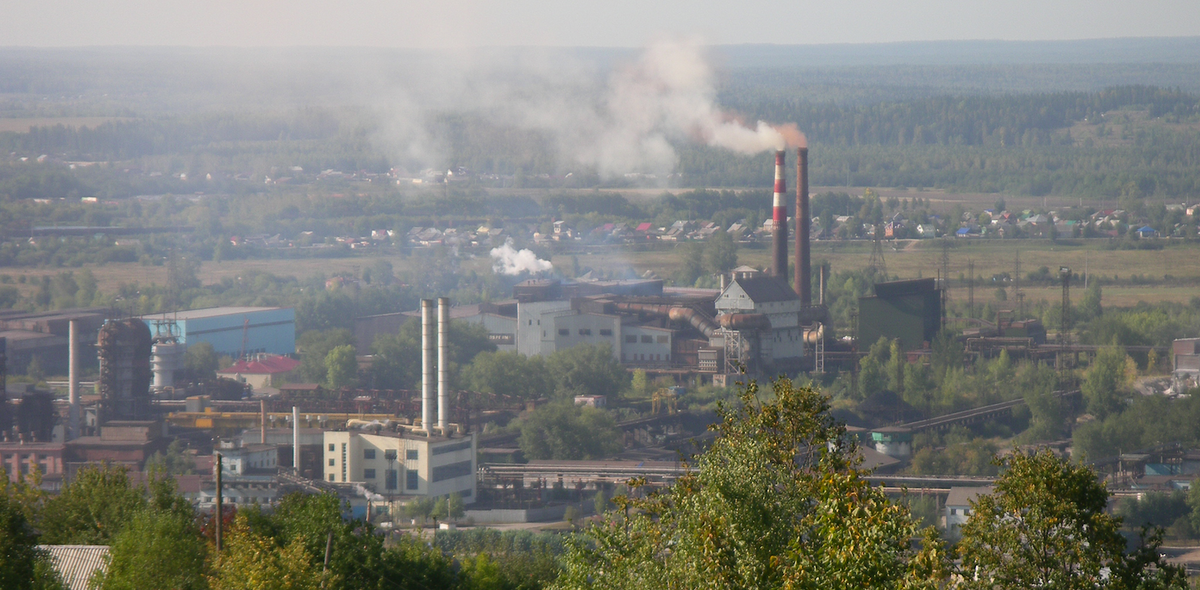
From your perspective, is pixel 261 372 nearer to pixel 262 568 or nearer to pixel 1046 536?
pixel 262 568

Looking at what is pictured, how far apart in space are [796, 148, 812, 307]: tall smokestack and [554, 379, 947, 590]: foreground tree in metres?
31.7

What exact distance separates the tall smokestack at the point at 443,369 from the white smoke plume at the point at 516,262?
26.0 meters

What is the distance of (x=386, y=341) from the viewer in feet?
128

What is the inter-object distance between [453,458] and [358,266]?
32523 millimetres

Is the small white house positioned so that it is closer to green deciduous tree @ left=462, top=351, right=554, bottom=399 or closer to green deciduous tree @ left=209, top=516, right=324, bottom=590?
green deciduous tree @ left=462, top=351, right=554, bottom=399

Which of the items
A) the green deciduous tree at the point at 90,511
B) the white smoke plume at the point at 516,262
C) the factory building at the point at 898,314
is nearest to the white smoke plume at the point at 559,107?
the white smoke plume at the point at 516,262

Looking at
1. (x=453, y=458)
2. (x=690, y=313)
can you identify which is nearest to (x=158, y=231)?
(x=690, y=313)

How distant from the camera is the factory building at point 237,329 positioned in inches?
1566

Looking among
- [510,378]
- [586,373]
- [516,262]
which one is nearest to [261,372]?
[510,378]

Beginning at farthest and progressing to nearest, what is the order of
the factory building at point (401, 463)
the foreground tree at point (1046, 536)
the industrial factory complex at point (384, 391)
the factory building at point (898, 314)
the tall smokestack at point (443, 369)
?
the factory building at point (898, 314) < the tall smokestack at point (443, 369) < the industrial factory complex at point (384, 391) < the factory building at point (401, 463) < the foreground tree at point (1046, 536)

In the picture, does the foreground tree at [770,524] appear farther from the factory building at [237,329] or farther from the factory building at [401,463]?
the factory building at [237,329]

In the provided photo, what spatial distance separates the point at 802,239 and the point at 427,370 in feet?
50.0

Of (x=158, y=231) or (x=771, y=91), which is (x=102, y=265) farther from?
(x=771, y=91)

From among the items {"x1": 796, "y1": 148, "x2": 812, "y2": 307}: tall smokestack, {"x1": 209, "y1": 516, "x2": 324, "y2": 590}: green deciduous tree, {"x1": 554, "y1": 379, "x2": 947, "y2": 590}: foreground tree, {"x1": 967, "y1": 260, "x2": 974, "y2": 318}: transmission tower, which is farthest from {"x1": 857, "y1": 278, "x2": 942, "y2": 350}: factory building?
{"x1": 554, "y1": 379, "x2": 947, "y2": 590}: foreground tree
